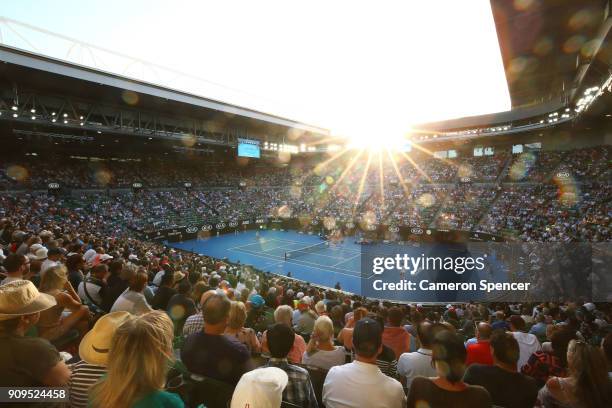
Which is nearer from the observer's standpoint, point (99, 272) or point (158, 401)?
point (158, 401)

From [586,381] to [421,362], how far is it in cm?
157

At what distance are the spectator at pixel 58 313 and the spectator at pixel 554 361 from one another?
5413 mm

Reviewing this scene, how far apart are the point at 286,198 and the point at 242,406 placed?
51.5m

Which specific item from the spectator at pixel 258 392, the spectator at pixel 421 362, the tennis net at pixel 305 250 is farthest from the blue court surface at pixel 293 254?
the spectator at pixel 258 392

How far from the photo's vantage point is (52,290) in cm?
403

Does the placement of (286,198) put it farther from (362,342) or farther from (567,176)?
(362,342)

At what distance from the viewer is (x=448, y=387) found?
97.0 inches

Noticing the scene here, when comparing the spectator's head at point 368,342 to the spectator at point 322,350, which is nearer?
the spectator's head at point 368,342

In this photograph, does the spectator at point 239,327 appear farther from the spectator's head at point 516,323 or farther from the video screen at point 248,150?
the video screen at point 248,150

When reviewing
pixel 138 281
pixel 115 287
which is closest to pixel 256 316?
pixel 115 287

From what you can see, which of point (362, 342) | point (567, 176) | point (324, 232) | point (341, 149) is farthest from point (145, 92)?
point (567, 176)

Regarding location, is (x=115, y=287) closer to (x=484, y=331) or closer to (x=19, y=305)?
(x=19, y=305)

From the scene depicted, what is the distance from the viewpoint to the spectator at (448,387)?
2.39 meters

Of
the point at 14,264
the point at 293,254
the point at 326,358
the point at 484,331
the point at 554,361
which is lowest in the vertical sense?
the point at 293,254
